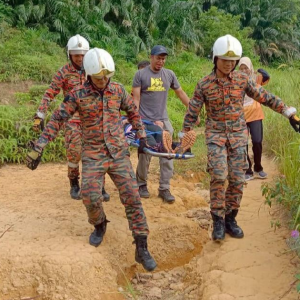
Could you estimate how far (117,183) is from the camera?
12.8 ft

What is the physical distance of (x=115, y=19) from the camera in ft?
52.3

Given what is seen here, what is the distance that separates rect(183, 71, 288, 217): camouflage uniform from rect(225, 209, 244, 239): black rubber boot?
0.78 feet

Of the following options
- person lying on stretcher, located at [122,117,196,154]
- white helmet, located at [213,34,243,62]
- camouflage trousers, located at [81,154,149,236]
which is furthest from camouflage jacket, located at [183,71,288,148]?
camouflage trousers, located at [81,154,149,236]

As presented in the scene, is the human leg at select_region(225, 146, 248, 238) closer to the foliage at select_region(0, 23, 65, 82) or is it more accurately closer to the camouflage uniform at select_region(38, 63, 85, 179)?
the camouflage uniform at select_region(38, 63, 85, 179)

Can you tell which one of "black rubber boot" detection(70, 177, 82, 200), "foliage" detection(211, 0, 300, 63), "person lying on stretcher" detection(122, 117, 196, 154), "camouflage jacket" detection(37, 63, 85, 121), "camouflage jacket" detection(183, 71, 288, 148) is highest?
"camouflage jacket" detection(183, 71, 288, 148)

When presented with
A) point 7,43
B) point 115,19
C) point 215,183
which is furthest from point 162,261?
point 115,19

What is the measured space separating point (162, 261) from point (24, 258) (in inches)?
51.8

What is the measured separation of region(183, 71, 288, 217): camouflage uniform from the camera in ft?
13.1

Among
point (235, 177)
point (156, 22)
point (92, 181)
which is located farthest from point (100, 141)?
point (156, 22)

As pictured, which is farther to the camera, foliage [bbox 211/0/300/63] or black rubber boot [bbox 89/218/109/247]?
foliage [bbox 211/0/300/63]

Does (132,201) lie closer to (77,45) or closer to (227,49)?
(227,49)

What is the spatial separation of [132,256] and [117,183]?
0.83 m

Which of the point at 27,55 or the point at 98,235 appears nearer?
the point at 98,235

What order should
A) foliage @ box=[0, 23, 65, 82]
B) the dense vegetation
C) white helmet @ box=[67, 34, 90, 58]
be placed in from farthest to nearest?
the dense vegetation, foliage @ box=[0, 23, 65, 82], white helmet @ box=[67, 34, 90, 58]
